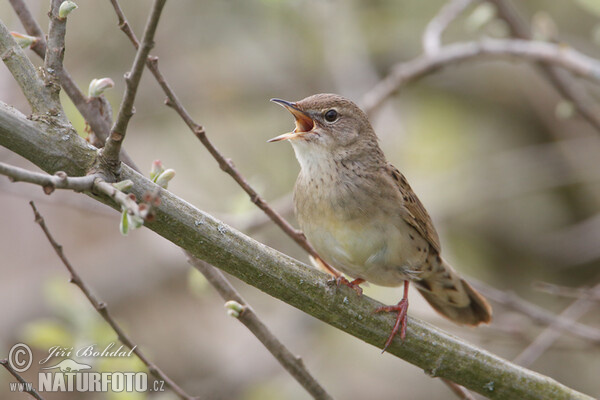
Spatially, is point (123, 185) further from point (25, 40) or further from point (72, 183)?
point (25, 40)

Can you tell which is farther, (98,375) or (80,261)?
(80,261)

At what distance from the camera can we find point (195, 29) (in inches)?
263

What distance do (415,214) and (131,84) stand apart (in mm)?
2070

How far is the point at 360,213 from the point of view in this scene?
3.20 m

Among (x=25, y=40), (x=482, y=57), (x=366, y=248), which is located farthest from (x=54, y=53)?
(x=482, y=57)

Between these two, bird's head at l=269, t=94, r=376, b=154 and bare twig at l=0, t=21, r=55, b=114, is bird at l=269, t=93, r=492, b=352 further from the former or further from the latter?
bare twig at l=0, t=21, r=55, b=114

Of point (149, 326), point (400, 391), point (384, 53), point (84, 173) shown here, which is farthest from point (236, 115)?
point (84, 173)

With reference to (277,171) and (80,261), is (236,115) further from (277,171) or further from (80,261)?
(80,261)

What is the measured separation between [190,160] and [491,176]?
2.94m

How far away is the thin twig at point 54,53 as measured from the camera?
1991mm

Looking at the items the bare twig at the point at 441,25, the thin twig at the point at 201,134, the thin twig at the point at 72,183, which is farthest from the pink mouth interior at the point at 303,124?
the thin twig at the point at 72,183

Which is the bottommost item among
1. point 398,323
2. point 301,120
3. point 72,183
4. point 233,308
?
point 398,323

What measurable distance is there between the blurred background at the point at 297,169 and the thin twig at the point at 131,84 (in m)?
3.91

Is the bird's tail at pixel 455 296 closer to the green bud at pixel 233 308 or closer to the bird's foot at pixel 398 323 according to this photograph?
the bird's foot at pixel 398 323
